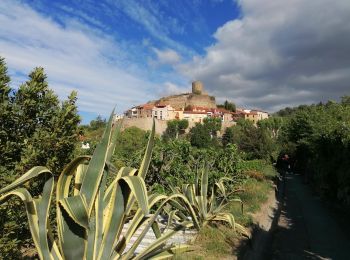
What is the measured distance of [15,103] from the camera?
386 centimetres

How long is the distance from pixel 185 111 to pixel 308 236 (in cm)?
8254

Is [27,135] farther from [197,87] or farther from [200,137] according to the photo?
[197,87]

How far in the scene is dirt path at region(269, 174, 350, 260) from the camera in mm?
7688

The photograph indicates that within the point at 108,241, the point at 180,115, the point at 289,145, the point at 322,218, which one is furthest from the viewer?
the point at 180,115

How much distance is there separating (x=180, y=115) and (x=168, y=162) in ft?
261

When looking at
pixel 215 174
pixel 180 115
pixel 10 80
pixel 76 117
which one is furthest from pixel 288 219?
pixel 180 115

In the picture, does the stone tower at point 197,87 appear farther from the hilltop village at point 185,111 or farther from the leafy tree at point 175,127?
the leafy tree at point 175,127

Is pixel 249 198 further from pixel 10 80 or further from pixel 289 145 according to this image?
pixel 289 145

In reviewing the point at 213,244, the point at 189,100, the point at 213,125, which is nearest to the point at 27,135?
the point at 213,244

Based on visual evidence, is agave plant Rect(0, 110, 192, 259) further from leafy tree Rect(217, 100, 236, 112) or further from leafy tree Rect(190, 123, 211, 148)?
leafy tree Rect(217, 100, 236, 112)

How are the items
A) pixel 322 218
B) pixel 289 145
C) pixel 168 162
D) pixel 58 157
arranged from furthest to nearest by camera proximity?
pixel 289 145 < pixel 322 218 < pixel 168 162 < pixel 58 157

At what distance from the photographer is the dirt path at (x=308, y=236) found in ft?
25.2

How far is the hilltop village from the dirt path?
5880cm

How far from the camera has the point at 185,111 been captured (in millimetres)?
91438
